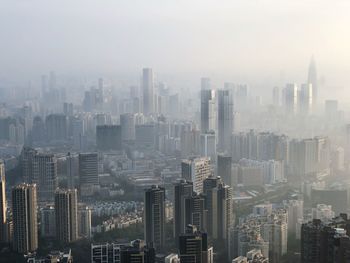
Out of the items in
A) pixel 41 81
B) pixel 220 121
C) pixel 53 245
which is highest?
pixel 41 81

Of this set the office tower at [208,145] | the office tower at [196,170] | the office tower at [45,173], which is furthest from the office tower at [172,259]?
the office tower at [208,145]

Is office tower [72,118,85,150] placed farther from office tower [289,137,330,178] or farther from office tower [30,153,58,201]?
office tower [289,137,330,178]

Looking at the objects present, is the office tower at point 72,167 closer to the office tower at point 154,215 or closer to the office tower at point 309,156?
the office tower at point 154,215

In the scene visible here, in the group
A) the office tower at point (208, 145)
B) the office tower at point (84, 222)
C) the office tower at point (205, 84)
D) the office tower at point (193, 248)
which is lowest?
the office tower at point (84, 222)

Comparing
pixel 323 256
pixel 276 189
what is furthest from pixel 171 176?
pixel 323 256

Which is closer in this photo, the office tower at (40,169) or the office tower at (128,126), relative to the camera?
the office tower at (40,169)

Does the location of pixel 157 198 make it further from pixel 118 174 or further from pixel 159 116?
pixel 159 116
